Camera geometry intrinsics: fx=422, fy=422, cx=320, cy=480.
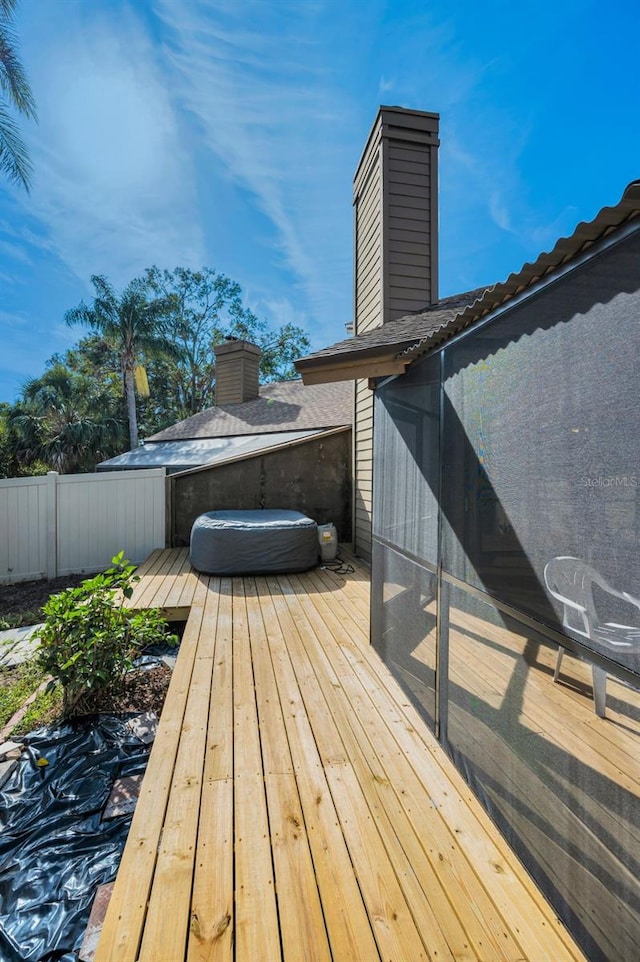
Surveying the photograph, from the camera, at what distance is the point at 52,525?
659 cm

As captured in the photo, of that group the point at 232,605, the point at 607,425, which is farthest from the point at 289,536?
the point at 607,425

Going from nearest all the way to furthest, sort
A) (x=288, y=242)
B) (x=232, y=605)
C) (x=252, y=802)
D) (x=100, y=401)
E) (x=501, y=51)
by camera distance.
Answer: (x=252, y=802) < (x=232, y=605) < (x=501, y=51) < (x=288, y=242) < (x=100, y=401)

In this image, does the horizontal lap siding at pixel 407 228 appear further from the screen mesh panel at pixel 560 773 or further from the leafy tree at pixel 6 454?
the leafy tree at pixel 6 454

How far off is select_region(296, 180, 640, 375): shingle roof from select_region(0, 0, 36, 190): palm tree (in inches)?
574

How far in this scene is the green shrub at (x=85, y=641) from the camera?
9.27 ft

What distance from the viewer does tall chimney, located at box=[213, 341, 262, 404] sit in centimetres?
1364

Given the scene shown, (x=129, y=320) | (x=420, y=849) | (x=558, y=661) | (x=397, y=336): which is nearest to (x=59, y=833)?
(x=420, y=849)

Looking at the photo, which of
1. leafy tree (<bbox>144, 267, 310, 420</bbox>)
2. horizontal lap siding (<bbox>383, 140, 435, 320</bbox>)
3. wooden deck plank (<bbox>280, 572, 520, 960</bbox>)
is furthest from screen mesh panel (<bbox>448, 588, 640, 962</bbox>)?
leafy tree (<bbox>144, 267, 310, 420</bbox>)

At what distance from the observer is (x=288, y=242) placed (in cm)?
1709

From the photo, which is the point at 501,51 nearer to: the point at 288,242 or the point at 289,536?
the point at 289,536

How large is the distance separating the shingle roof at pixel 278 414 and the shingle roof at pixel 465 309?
5713 millimetres

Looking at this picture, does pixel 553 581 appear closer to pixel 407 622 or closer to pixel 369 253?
pixel 407 622

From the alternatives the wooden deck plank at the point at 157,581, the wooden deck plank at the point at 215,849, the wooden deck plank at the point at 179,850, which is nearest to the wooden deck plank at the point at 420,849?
the wooden deck plank at the point at 215,849

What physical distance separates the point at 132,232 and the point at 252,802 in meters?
22.3
